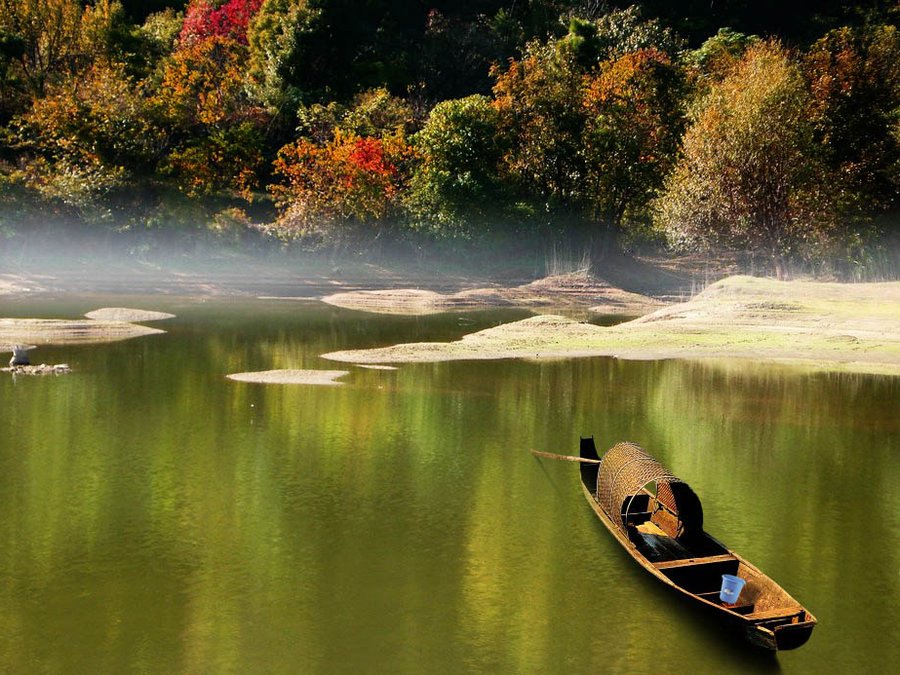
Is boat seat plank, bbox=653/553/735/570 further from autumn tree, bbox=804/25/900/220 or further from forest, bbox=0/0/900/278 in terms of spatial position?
autumn tree, bbox=804/25/900/220

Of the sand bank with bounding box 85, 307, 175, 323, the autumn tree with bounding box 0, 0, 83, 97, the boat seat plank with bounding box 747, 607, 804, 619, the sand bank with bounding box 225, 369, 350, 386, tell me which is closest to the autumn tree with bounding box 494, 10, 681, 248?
the sand bank with bounding box 85, 307, 175, 323

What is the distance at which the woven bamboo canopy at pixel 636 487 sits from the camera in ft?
54.3

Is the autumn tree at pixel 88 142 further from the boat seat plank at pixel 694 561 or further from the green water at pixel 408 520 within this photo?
the boat seat plank at pixel 694 561

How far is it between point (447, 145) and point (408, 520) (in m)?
46.0

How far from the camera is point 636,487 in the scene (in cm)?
1750

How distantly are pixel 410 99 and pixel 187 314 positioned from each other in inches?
1298

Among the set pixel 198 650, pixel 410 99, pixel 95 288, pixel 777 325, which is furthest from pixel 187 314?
pixel 198 650

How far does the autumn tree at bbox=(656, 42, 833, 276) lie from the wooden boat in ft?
129

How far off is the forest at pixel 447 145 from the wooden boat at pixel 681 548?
4129 centimetres

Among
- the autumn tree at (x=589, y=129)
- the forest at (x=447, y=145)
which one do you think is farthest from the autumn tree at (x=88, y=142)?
the autumn tree at (x=589, y=129)

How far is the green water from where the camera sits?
1401 centimetres

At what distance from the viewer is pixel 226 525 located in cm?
1872

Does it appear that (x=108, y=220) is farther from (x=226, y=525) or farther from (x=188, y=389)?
(x=226, y=525)

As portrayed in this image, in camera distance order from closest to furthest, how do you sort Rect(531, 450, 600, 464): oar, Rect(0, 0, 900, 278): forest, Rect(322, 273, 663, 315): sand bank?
Rect(531, 450, 600, 464): oar < Rect(322, 273, 663, 315): sand bank < Rect(0, 0, 900, 278): forest
